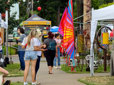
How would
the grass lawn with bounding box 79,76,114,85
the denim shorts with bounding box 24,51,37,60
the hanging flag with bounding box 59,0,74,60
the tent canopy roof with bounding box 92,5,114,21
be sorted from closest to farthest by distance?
the denim shorts with bounding box 24,51,37,60 → the grass lawn with bounding box 79,76,114,85 → the tent canopy roof with bounding box 92,5,114,21 → the hanging flag with bounding box 59,0,74,60

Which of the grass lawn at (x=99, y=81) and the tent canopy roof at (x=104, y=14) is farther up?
the tent canopy roof at (x=104, y=14)

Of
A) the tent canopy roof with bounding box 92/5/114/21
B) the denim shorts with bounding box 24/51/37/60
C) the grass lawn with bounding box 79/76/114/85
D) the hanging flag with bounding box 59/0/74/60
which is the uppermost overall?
the tent canopy roof with bounding box 92/5/114/21

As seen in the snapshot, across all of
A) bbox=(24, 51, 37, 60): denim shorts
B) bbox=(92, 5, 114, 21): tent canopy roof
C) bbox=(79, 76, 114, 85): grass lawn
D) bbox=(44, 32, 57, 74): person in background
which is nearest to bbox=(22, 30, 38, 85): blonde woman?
bbox=(24, 51, 37, 60): denim shorts

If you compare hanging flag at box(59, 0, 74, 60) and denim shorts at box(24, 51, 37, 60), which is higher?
hanging flag at box(59, 0, 74, 60)

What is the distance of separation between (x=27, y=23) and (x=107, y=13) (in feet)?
59.1

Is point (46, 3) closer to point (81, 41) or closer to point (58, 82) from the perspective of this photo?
point (81, 41)

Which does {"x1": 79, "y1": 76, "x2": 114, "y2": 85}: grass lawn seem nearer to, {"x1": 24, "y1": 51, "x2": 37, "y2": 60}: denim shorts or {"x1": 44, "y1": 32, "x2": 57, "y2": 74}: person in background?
{"x1": 24, "y1": 51, "x2": 37, "y2": 60}: denim shorts

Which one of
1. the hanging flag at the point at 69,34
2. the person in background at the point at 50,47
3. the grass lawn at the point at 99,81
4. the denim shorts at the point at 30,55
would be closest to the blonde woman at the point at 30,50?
the denim shorts at the point at 30,55

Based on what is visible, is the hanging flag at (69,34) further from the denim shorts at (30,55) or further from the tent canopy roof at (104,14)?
the denim shorts at (30,55)

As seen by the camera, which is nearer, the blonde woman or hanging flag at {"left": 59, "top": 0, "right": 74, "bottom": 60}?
the blonde woman

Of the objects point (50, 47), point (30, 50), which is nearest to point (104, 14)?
point (30, 50)

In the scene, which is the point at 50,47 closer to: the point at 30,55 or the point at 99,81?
the point at 99,81

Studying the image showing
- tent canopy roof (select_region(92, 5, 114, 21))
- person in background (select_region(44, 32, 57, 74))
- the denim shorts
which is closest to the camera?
the denim shorts

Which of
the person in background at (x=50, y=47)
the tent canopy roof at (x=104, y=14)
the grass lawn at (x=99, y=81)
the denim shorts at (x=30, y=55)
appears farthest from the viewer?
the person in background at (x=50, y=47)
